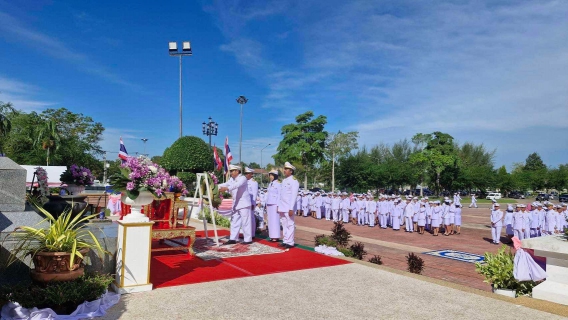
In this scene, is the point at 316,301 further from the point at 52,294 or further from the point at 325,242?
the point at 325,242

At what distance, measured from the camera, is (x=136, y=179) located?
5484mm

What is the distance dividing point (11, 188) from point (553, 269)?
7299 millimetres

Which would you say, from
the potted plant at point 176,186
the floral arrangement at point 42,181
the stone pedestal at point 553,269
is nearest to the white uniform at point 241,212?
the potted plant at point 176,186

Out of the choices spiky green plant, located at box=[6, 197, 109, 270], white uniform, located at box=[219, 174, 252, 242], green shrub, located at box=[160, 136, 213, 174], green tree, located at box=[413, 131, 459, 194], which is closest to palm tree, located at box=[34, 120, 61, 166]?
green shrub, located at box=[160, 136, 213, 174]

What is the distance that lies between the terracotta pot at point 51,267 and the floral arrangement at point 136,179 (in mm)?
1579

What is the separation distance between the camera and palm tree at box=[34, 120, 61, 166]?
24484 millimetres

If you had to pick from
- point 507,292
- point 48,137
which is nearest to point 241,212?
point 507,292

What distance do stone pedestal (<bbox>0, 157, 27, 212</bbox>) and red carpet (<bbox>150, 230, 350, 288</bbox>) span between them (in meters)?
2.12

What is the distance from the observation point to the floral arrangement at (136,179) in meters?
5.41

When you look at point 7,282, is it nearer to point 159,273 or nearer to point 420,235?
point 159,273

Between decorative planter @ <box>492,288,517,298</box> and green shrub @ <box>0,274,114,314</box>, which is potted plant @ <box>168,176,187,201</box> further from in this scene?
decorative planter @ <box>492,288,517,298</box>

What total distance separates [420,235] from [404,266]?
7.49 meters

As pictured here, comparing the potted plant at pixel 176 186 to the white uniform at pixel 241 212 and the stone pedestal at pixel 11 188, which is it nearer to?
the white uniform at pixel 241 212

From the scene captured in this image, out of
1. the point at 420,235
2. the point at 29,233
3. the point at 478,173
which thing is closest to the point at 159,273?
the point at 29,233
